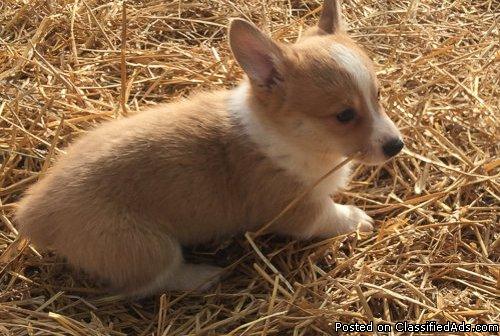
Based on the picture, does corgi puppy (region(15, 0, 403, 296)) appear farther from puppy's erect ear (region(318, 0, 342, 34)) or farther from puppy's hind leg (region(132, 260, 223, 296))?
puppy's erect ear (region(318, 0, 342, 34))

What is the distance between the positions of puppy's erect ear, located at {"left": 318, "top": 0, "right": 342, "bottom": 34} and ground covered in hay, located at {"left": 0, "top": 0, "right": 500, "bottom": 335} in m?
0.88

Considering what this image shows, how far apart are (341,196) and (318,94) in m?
0.97

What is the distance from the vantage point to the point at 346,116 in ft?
11.1

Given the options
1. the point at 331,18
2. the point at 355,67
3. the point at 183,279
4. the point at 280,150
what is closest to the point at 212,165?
the point at 280,150

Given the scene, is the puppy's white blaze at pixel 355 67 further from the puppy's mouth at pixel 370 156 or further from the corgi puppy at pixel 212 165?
the puppy's mouth at pixel 370 156

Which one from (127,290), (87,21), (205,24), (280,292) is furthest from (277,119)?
(87,21)

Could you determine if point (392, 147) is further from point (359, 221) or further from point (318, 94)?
point (359, 221)

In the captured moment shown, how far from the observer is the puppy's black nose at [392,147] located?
11.1ft

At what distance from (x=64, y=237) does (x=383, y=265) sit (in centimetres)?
167

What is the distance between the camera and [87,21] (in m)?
5.07

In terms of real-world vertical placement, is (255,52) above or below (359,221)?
above

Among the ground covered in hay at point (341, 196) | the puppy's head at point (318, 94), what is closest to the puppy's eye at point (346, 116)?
the puppy's head at point (318, 94)

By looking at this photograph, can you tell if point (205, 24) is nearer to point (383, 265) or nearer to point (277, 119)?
point (277, 119)

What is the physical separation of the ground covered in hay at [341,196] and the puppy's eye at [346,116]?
2.39 ft
